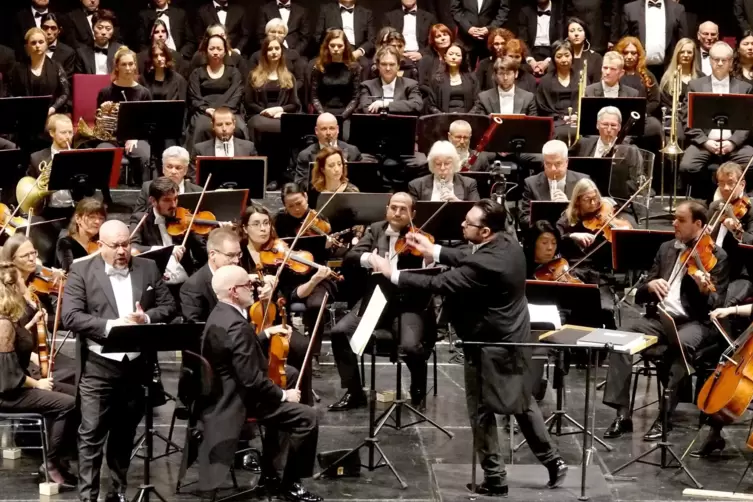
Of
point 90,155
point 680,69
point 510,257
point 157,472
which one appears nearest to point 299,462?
point 157,472

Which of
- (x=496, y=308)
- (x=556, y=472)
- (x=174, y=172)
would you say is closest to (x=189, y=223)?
(x=174, y=172)

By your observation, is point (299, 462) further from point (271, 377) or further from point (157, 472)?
point (157, 472)

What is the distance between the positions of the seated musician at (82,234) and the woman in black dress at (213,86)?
313cm

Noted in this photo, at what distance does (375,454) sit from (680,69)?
5.55 meters

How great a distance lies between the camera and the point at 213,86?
10.5 m

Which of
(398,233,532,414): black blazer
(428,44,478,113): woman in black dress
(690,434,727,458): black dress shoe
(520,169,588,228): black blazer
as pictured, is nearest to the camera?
(398,233,532,414): black blazer

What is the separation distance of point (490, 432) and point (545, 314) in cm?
105

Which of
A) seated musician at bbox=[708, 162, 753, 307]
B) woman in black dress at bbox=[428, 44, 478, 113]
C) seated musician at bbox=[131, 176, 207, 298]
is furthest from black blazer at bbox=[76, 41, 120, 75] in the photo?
seated musician at bbox=[708, 162, 753, 307]

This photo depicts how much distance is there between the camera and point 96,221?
7273mm

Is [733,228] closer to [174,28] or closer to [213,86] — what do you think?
[213,86]

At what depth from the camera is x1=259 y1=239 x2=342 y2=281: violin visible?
7.37m

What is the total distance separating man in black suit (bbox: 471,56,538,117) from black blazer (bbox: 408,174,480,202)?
1724 mm

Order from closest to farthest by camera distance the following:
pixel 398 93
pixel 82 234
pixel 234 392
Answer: pixel 234 392 < pixel 82 234 < pixel 398 93

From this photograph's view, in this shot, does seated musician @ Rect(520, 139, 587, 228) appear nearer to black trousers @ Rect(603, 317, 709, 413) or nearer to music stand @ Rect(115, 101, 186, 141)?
black trousers @ Rect(603, 317, 709, 413)
